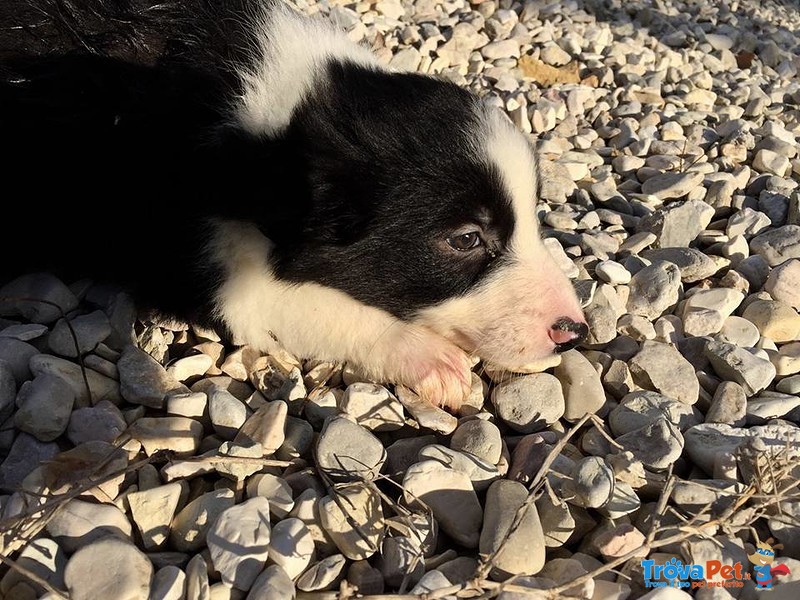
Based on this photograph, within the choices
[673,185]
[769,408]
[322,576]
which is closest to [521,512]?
[322,576]

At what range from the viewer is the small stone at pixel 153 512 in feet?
6.57

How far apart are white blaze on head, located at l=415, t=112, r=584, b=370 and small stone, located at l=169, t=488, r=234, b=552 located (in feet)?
3.18

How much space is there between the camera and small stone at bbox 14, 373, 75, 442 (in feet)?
7.36

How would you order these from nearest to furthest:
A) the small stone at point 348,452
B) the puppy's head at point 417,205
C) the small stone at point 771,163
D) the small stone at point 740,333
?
the small stone at point 348,452, the puppy's head at point 417,205, the small stone at point 740,333, the small stone at point 771,163

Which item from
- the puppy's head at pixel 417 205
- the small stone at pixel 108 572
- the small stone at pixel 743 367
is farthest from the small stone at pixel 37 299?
the small stone at pixel 743 367

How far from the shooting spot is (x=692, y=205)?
3.63 m

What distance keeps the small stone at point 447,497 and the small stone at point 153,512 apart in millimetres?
634

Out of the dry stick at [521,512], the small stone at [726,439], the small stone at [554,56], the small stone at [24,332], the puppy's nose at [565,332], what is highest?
the small stone at [554,56]

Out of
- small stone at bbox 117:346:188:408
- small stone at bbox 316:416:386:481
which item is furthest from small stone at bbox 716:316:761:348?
small stone at bbox 117:346:188:408

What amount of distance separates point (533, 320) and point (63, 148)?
5.60 feet

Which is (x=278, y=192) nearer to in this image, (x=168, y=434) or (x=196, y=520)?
(x=168, y=434)

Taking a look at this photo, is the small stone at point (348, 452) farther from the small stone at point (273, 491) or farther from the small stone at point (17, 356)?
the small stone at point (17, 356)

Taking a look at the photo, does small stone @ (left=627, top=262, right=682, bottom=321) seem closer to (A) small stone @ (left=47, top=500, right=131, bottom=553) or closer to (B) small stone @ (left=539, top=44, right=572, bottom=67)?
(A) small stone @ (left=47, top=500, right=131, bottom=553)

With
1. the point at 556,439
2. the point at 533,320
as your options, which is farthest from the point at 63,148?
the point at 556,439
